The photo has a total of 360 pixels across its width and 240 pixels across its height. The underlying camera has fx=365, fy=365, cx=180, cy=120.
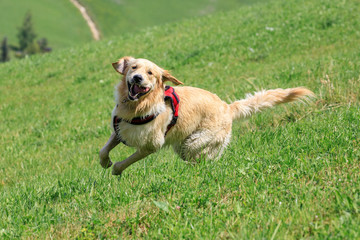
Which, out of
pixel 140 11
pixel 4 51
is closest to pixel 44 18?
pixel 4 51

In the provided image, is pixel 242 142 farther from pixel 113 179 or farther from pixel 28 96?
pixel 28 96

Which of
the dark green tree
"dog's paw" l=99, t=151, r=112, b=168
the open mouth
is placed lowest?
the dark green tree

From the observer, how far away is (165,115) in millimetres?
4918

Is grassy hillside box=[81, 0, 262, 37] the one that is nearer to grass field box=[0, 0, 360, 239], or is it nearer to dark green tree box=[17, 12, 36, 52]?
dark green tree box=[17, 12, 36, 52]

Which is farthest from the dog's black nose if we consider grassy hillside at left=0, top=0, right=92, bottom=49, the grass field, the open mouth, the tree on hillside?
the tree on hillside

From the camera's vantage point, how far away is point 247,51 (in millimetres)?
13352

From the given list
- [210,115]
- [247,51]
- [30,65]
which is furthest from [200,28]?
[210,115]

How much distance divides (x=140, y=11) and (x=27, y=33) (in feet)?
81.1

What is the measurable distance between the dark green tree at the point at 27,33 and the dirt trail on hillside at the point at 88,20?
36.2 ft

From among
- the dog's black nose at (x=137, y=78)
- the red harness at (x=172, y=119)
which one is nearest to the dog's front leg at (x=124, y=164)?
the red harness at (x=172, y=119)

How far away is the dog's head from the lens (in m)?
4.44

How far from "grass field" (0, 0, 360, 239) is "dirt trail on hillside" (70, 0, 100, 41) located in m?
63.8

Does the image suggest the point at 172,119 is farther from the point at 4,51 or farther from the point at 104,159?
the point at 4,51

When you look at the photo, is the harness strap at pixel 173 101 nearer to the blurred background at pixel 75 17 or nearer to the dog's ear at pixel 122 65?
the dog's ear at pixel 122 65
